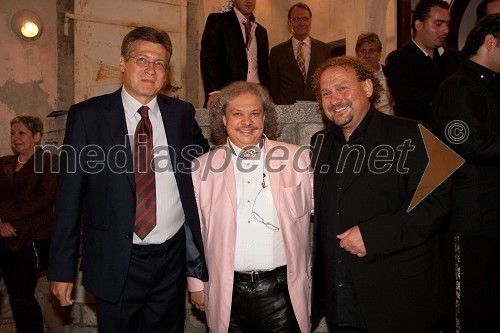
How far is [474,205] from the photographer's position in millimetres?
2549

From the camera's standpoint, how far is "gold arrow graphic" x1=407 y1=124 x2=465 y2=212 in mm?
2240

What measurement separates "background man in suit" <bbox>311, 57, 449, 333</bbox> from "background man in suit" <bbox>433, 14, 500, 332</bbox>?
347 mm

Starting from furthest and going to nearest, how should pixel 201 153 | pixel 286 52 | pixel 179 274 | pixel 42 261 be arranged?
Result: pixel 286 52 → pixel 42 261 → pixel 201 153 → pixel 179 274

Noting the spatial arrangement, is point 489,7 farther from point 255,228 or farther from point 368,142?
point 255,228

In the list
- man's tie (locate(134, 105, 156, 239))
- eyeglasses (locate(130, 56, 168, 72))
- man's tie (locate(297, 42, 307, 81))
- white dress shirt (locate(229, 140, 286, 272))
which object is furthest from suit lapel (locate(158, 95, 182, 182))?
man's tie (locate(297, 42, 307, 81))

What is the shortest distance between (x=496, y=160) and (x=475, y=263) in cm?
56

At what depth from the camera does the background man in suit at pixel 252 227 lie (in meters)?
2.45

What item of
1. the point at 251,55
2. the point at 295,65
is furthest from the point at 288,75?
the point at 251,55

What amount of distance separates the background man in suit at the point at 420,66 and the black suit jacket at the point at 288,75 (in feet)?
4.69

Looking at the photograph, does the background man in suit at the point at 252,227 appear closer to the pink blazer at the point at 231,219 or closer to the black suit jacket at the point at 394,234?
the pink blazer at the point at 231,219

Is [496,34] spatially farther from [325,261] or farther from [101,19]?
[101,19]

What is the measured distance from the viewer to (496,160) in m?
2.53

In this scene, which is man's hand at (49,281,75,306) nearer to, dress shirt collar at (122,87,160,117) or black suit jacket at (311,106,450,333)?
dress shirt collar at (122,87,160,117)

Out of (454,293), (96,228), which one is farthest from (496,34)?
(96,228)
